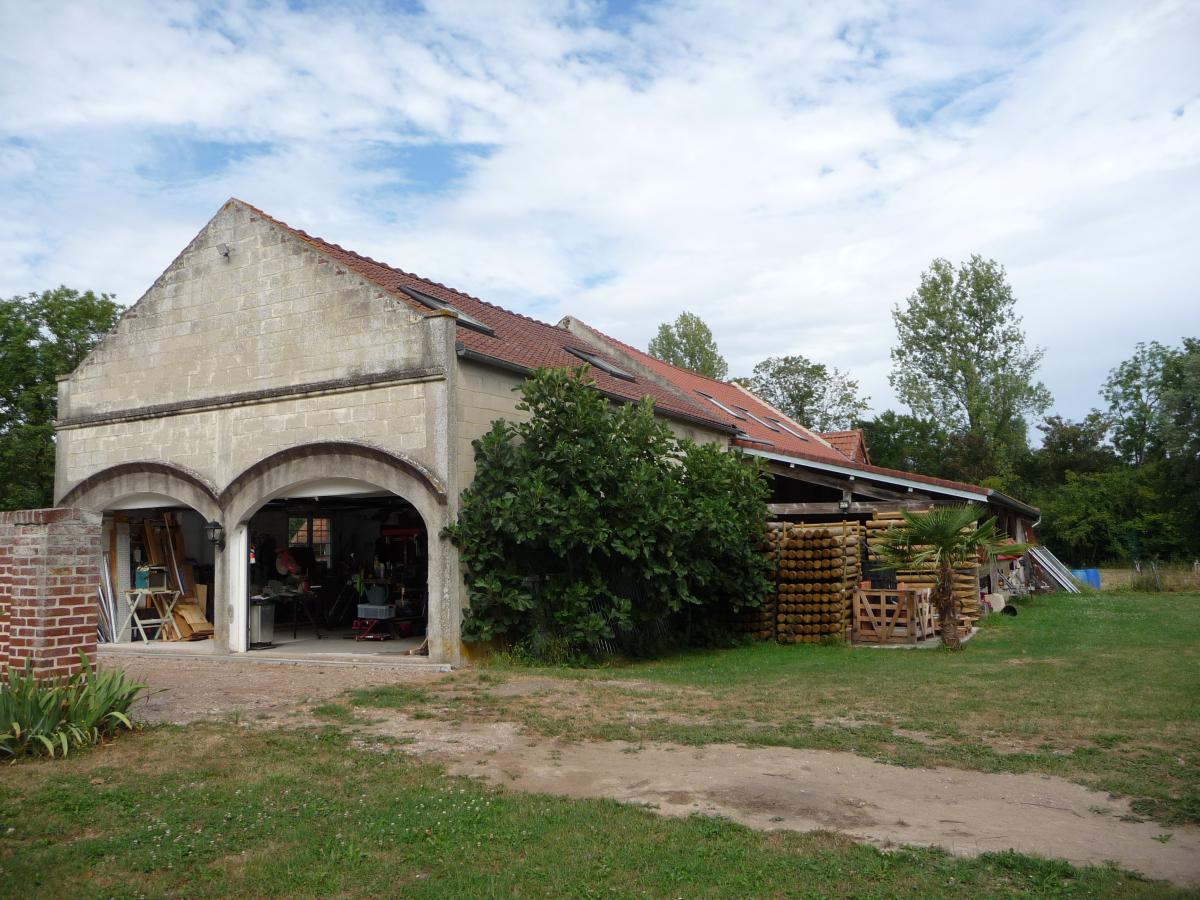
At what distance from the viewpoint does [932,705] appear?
9945 mm

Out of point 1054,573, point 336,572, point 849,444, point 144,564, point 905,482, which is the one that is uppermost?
point 849,444

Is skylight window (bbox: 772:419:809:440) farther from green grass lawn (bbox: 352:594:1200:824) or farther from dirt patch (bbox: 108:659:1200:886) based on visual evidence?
dirt patch (bbox: 108:659:1200:886)

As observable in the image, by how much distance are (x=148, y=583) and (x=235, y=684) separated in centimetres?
686

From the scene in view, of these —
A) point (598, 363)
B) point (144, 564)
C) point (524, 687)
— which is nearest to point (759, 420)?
point (598, 363)

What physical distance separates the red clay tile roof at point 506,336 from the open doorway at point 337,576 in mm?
2878

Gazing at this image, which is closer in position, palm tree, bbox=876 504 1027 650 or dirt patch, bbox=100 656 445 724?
dirt patch, bbox=100 656 445 724

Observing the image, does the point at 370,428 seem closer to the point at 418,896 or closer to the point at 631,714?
the point at 631,714

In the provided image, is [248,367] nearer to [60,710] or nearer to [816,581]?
[60,710]

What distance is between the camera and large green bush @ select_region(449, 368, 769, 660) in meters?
13.1

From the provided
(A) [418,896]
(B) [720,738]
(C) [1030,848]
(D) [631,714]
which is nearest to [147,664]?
(D) [631,714]

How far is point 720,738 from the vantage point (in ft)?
27.9

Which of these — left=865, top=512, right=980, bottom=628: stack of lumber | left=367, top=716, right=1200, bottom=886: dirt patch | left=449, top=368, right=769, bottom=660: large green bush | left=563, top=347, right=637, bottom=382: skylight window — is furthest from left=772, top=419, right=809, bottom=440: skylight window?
left=367, top=716, right=1200, bottom=886: dirt patch

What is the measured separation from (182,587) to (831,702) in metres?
12.8

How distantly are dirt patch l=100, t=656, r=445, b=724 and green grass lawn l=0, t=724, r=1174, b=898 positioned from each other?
2628mm
